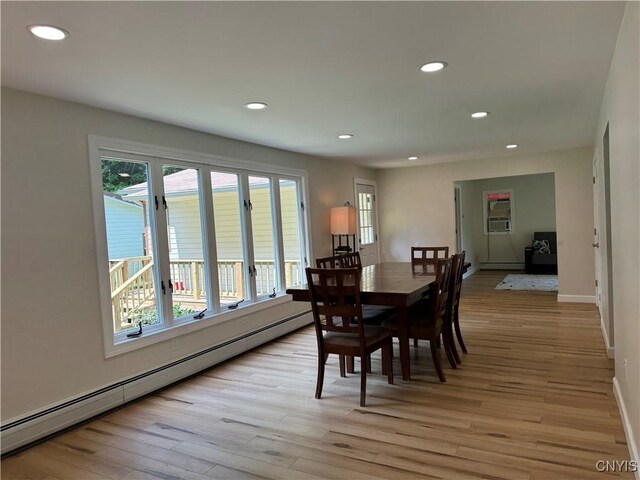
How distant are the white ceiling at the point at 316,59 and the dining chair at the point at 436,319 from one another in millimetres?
1421

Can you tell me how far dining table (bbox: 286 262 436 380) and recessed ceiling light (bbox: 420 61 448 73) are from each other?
1.50 metres

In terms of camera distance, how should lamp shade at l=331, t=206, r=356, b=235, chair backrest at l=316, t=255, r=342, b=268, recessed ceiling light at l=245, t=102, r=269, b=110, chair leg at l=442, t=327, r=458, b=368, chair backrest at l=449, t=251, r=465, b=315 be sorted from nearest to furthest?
recessed ceiling light at l=245, t=102, r=269, b=110 < chair leg at l=442, t=327, r=458, b=368 < chair backrest at l=449, t=251, r=465, b=315 < chair backrest at l=316, t=255, r=342, b=268 < lamp shade at l=331, t=206, r=356, b=235

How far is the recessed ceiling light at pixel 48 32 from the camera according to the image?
190 cm

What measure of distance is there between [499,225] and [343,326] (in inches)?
328

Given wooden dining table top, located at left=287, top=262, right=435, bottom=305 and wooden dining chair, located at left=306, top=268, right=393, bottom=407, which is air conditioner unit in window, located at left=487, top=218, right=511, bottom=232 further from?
wooden dining chair, located at left=306, top=268, right=393, bottom=407

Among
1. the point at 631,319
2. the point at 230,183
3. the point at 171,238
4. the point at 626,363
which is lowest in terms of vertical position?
the point at 626,363

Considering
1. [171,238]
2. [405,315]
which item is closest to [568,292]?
[405,315]

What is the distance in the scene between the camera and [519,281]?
830cm

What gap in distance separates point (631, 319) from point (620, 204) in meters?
0.68

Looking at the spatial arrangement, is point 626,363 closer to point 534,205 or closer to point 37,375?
point 37,375

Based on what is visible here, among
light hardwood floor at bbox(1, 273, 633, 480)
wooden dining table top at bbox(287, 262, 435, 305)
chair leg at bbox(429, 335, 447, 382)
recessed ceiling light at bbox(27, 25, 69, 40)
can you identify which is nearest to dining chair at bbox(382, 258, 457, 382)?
chair leg at bbox(429, 335, 447, 382)

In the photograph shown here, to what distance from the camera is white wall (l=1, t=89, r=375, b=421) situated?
2635mm

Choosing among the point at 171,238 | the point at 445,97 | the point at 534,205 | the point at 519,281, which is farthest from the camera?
the point at 534,205

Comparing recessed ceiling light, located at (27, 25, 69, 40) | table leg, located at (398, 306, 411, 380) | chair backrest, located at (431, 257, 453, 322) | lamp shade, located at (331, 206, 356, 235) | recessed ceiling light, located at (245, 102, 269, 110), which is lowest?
table leg, located at (398, 306, 411, 380)
